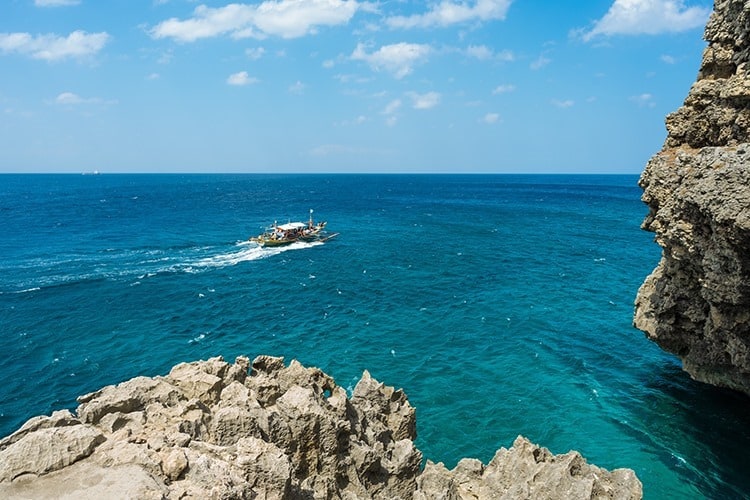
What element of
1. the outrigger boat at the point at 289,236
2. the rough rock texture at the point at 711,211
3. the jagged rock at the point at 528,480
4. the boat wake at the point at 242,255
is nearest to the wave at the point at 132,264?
the boat wake at the point at 242,255

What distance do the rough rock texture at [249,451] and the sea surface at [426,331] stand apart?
861cm

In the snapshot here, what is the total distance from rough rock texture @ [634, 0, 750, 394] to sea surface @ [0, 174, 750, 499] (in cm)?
419

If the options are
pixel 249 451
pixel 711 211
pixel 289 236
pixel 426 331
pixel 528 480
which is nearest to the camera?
pixel 249 451

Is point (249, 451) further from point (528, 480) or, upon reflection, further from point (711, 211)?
point (711, 211)

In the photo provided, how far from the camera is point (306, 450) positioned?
12500 mm

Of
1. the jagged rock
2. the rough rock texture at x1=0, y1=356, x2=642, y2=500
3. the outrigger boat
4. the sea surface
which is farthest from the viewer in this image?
the outrigger boat

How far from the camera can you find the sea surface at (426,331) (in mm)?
24328

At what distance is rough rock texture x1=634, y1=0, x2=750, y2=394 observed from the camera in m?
18.3

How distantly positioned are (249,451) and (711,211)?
1882 centimetres

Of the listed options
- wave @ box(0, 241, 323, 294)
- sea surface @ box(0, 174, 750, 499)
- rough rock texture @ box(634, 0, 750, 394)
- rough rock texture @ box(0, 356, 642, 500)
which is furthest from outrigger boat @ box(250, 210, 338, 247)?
rough rock texture @ box(0, 356, 642, 500)

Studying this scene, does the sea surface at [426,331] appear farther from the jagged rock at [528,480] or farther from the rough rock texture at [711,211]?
the jagged rock at [528,480]

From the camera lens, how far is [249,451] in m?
9.95

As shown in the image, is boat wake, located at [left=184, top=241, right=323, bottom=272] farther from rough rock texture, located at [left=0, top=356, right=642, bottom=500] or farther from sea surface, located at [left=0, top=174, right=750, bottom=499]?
rough rock texture, located at [left=0, top=356, right=642, bottom=500]

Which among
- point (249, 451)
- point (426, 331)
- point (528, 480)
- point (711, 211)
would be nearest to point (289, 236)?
point (426, 331)
